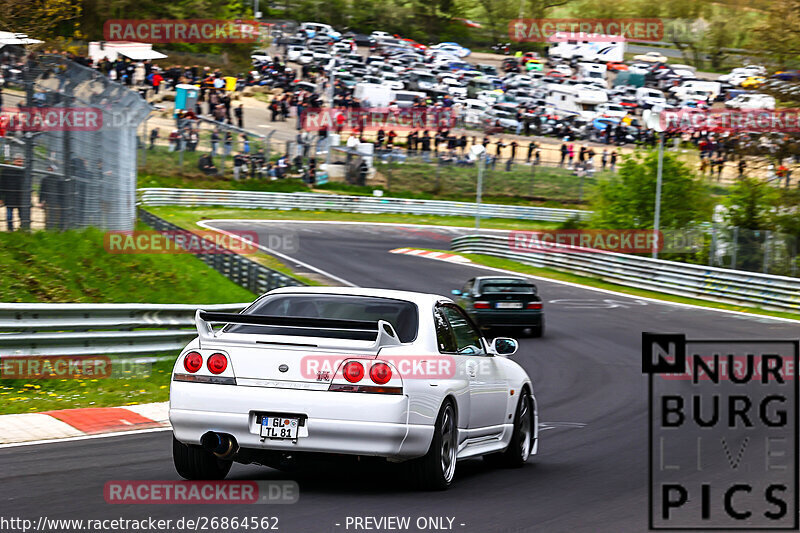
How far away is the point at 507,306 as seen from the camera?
24.1m

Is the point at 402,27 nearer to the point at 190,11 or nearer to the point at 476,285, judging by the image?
the point at 190,11

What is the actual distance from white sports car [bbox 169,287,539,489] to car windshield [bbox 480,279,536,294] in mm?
16567

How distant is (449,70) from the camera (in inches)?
3132

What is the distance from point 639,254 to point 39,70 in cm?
2704

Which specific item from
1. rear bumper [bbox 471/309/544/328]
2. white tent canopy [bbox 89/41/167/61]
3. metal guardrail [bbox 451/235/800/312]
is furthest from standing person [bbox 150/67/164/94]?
rear bumper [bbox 471/309/544/328]

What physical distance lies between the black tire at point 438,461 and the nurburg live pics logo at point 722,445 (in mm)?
1352

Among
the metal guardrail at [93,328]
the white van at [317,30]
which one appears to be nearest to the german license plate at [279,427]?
the metal guardrail at [93,328]

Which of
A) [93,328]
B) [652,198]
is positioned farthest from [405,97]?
[93,328]

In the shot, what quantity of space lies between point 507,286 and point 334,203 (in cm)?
3152

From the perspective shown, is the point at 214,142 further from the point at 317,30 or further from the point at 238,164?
the point at 317,30

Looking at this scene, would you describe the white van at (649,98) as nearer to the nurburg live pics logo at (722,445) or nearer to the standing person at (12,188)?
the nurburg live pics logo at (722,445)

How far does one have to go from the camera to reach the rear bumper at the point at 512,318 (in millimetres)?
23859

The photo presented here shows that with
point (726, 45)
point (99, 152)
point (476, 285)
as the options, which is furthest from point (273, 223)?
point (726, 45)

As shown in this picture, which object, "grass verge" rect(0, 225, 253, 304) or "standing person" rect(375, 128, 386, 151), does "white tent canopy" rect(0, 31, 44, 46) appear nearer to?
"grass verge" rect(0, 225, 253, 304)
